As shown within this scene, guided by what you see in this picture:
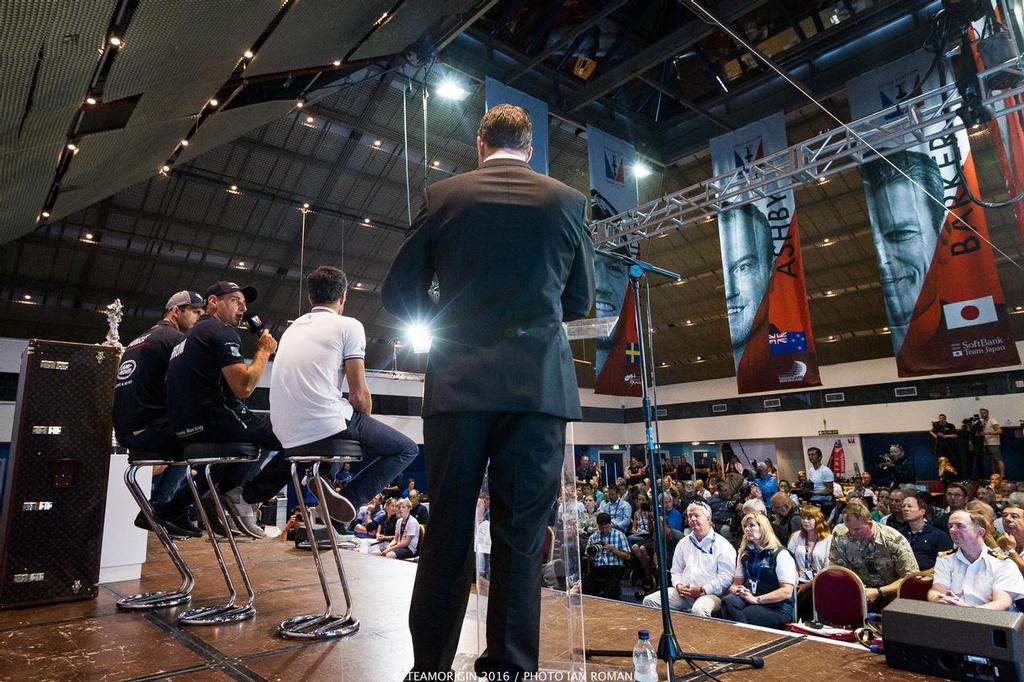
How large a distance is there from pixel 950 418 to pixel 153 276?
62.7 ft

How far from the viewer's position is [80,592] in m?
2.58

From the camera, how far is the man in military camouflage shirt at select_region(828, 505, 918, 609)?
4152 mm

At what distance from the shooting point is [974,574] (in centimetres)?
332

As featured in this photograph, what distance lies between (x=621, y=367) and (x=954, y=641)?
654 cm

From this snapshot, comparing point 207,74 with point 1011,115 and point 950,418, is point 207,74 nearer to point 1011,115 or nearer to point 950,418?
point 1011,115

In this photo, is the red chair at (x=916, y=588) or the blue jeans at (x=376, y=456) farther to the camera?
the red chair at (x=916, y=588)

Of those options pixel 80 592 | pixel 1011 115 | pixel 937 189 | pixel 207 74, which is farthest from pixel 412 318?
pixel 937 189

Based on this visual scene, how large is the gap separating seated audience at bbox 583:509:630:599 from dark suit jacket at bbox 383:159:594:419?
15.6 feet

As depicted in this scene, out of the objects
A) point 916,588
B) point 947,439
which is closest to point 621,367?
point 916,588

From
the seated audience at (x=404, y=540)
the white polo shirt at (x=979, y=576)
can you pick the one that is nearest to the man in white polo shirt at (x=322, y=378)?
the white polo shirt at (x=979, y=576)

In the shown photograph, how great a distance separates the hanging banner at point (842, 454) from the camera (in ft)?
54.6

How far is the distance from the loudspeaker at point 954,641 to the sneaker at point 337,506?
5.72 ft

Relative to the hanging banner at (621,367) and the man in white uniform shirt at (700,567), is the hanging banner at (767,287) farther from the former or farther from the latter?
the man in white uniform shirt at (700,567)

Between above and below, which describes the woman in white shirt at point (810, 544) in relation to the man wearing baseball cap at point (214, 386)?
below
